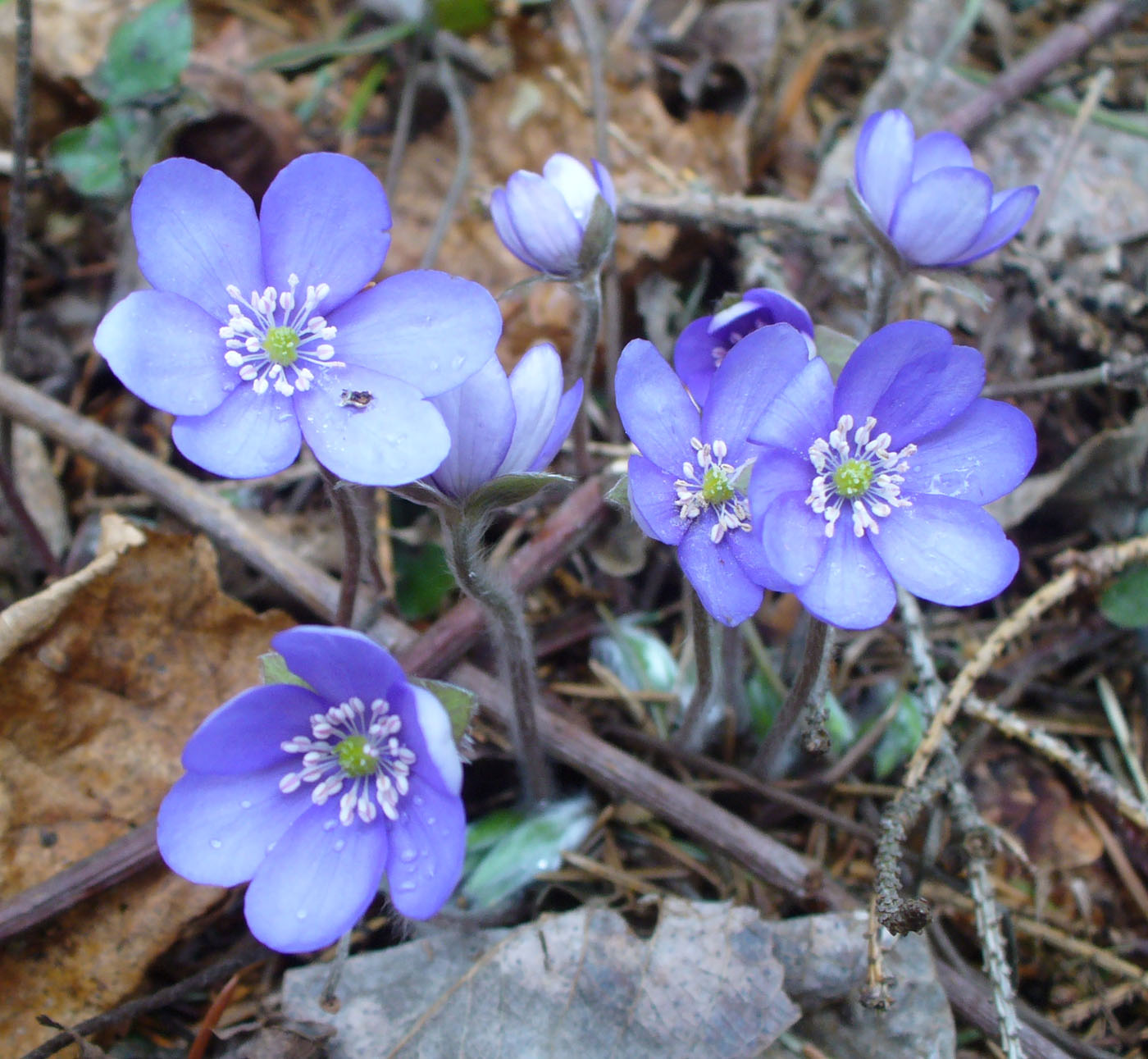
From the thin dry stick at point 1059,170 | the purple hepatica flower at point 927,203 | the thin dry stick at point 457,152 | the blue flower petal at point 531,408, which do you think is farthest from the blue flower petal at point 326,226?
the thin dry stick at point 1059,170

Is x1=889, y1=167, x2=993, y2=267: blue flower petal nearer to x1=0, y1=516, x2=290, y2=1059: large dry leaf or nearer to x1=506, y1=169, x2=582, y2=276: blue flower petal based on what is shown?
x1=506, y1=169, x2=582, y2=276: blue flower petal

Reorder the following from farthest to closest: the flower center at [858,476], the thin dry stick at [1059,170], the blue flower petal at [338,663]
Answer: the thin dry stick at [1059,170] → the flower center at [858,476] → the blue flower petal at [338,663]

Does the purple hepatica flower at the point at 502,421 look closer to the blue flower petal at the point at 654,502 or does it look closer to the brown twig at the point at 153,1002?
the blue flower petal at the point at 654,502

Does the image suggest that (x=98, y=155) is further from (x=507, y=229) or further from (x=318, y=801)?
(x=318, y=801)

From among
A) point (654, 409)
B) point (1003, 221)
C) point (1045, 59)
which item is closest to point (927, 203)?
point (1003, 221)

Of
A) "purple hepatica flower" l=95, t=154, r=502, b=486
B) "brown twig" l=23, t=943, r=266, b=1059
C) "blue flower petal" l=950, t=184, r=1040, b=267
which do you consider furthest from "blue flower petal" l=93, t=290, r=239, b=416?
"blue flower petal" l=950, t=184, r=1040, b=267
